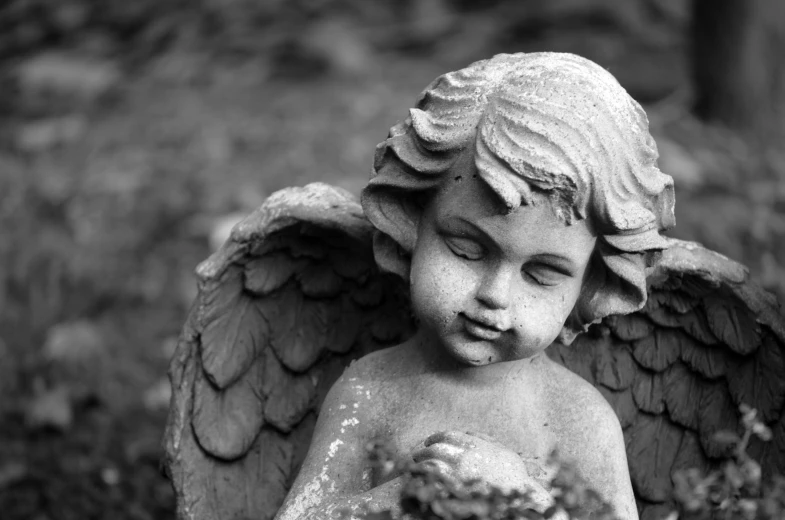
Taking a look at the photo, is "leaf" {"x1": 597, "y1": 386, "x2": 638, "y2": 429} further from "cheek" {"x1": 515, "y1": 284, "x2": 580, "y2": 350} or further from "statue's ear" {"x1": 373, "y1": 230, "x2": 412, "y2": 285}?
"statue's ear" {"x1": 373, "y1": 230, "x2": 412, "y2": 285}

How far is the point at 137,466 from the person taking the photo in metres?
3.86

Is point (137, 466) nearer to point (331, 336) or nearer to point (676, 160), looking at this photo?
point (331, 336)

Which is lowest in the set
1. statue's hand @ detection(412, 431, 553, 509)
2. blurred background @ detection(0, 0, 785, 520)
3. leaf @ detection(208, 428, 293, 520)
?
blurred background @ detection(0, 0, 785, 520)

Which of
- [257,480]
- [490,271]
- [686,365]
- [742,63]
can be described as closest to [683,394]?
[686,365]

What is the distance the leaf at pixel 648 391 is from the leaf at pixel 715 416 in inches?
3.8

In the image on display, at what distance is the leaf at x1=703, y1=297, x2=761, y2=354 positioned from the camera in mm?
2471

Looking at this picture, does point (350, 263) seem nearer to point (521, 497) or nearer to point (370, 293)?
point (370, 293)

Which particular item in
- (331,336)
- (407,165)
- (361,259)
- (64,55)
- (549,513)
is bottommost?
(64,55)

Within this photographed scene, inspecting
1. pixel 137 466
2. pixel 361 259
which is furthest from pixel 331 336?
pixel 137 466

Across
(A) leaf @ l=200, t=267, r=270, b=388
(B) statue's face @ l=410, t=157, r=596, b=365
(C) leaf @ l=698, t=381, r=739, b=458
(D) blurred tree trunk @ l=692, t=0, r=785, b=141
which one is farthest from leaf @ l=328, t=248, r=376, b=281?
(D) blurred tree trunk @ l=692, t=0, r=785, b=141

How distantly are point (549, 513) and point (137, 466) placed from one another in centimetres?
238

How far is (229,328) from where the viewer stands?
257 cm

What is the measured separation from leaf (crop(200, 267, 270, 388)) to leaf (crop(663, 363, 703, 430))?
0.95 metres

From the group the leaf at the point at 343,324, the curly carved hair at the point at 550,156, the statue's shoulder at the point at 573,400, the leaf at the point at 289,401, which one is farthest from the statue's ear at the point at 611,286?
the leaf at the point at 289,401
